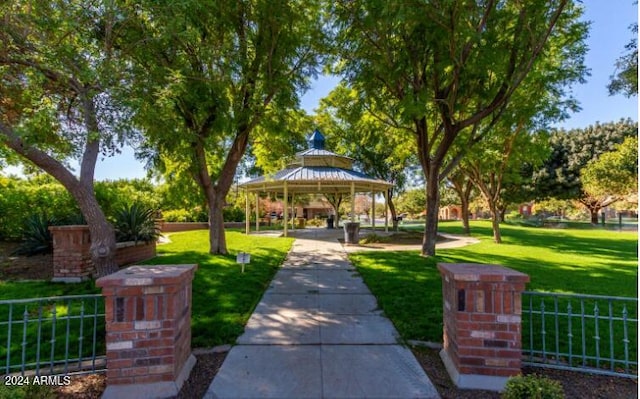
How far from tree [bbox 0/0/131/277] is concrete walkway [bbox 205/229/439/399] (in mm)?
3410

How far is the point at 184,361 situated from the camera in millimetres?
3154

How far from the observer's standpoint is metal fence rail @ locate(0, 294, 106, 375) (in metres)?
3.10

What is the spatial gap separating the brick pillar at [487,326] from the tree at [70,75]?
5629 mm

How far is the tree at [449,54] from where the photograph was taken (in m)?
6.54

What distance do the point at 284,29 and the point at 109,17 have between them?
13.0ft

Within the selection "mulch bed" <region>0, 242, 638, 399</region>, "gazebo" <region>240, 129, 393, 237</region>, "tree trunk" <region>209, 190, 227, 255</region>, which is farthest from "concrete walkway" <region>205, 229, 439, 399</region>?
"gazebo" <region>240, 129, 393, 237</region>

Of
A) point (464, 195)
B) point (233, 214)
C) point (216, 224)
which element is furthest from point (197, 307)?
point (464, 195)

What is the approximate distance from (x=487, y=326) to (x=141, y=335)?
3.18 m

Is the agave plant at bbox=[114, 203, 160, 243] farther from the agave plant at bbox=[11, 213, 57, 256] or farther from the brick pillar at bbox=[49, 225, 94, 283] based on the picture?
the brick pillar at bbox=[49, 225, 94, 283]

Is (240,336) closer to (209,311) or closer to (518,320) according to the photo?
(209,311)

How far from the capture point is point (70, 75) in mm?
5746

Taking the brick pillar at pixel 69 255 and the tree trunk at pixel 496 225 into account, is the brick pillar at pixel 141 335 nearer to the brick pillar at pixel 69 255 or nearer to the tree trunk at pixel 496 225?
the brick pillar at pixel 69 255

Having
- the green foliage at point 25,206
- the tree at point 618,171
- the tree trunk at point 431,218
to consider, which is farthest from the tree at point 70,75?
the tree at point 618,171

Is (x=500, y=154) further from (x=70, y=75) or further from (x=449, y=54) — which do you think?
(x=70, y=75)
